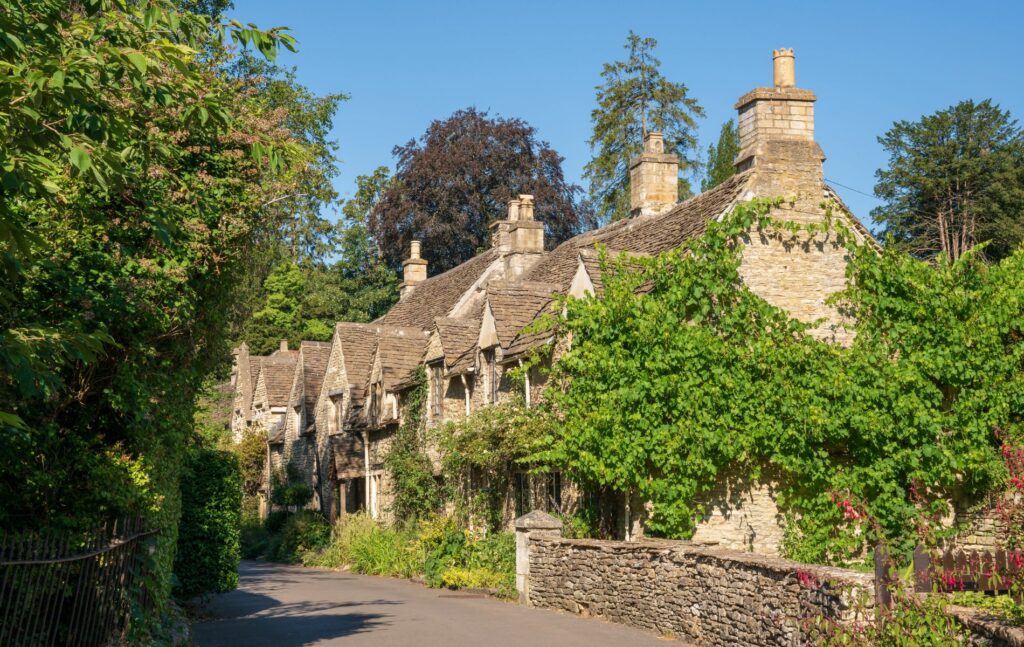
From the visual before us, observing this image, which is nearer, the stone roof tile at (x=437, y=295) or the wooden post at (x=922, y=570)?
the wooden post at (x=922, y=570)

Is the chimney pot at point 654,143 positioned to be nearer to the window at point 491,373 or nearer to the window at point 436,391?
the window at point 491,373

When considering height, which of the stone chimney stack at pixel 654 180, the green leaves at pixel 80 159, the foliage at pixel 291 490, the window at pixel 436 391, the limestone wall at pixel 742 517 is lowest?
the limestone wall at pixel 742 517

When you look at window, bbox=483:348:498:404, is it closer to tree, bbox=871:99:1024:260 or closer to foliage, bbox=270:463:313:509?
foliage, bbox=270:463:313:509

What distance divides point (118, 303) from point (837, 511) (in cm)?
1336

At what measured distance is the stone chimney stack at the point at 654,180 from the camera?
3127cm

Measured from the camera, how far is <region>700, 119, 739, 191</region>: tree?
52406mm

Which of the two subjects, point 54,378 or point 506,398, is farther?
point 506,398

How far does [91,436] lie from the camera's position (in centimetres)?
1246

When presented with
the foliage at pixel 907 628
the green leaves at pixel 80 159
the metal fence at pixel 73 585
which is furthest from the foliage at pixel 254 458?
the green leaves at pixel 80 159

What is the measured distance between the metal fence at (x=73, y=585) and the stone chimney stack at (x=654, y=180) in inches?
830

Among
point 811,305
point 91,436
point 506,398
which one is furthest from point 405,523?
point 91,436

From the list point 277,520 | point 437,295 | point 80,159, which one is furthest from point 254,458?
point 80,159

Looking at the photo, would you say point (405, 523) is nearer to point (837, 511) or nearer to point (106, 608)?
point (837, 511)

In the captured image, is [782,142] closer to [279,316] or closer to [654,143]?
[654,143]
